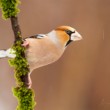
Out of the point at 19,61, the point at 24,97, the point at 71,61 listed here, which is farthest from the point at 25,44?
the point at 71,61

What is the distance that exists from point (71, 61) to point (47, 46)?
0.18 metres

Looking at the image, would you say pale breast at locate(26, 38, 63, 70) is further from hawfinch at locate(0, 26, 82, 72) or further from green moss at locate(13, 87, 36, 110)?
green moss at locate(13, 87, 36, 110)

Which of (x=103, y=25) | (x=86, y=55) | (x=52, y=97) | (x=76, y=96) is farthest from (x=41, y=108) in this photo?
(x=103, y=25)

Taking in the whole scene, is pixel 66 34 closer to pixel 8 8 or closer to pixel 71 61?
pixel 71 61

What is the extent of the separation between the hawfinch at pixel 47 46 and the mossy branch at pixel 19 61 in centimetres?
8

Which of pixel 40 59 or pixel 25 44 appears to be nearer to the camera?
pixel 25 44

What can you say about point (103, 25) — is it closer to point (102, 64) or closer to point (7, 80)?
point (102, 64)

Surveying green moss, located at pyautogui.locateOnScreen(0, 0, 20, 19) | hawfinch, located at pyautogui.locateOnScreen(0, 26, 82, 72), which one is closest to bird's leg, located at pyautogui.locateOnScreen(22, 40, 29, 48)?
hawfinch, located at pyautogui.locateOnScreen(0, 26, 82, 72)

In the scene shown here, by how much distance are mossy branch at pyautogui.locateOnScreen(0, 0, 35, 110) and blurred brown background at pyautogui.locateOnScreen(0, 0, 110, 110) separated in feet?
0.62

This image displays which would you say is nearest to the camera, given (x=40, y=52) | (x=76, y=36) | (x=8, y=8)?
(x=8, y=8)

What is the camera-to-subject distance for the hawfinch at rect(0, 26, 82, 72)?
3.82ft

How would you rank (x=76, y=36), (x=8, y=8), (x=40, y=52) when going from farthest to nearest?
(x=76, y=36) → (x=40, y=52) → (x=8, y=8)

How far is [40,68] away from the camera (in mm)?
1280

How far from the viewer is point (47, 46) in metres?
1.20
